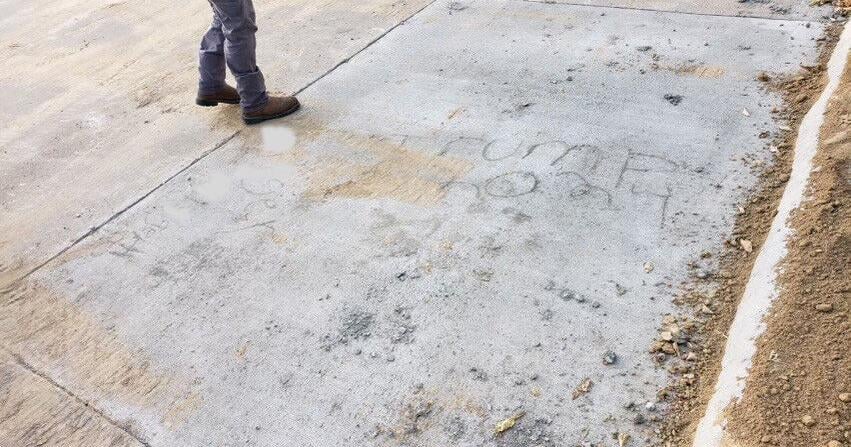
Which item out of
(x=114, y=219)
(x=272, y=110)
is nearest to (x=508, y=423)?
(x=114, y=219)

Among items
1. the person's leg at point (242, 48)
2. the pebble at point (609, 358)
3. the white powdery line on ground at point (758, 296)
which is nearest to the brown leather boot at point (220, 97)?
the person's leg at point (242, 48)

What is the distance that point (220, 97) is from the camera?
4.54m

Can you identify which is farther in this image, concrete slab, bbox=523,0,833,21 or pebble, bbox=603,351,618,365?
concrete slab, bbox=523,0,833,21

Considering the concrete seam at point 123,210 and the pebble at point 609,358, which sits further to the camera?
the concrete seam at point 123,210

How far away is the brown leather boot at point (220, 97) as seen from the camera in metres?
4.51

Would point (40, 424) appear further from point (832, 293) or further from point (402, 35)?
point (402, 35)

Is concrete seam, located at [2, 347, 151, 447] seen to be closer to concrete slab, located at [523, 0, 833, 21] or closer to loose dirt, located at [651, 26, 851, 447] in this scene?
loose dirt, located at [651, 26, 851, 447]

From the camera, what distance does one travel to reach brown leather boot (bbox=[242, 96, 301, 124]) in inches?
168

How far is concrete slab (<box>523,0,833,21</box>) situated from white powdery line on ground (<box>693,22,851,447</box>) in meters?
1.13

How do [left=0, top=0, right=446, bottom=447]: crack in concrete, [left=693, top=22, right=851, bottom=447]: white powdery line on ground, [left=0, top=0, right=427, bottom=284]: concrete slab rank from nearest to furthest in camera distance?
[left=693, top=22, right=851, bottom=447]: white powdery line on ground < [left=0, top=0, right=446, bottom=447]: crack in concrete < [left=0, top=0, right=427, bottom=284]: concrete slab

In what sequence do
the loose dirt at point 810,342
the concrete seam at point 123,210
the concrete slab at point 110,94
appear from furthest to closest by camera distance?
1. the concrete slab at point 110,94
2. the concrete seam at point 123,210
3. the loose dirt at point 810,342

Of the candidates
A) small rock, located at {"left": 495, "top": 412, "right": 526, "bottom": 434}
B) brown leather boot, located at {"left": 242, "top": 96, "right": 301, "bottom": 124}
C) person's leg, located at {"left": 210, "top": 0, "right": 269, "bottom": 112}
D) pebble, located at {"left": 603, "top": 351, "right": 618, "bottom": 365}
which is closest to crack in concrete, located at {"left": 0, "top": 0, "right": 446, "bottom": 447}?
brown leather boot, located at {"left": 242, "top": 96, "right": 301, "bottom": 124}

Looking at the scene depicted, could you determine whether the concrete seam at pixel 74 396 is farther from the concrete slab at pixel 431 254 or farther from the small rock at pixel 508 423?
the small rock at pixel 508 423

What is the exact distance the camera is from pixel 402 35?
5000 mm
